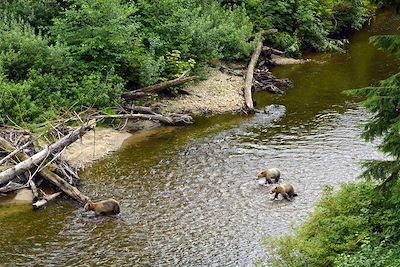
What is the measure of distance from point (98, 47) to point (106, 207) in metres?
Answer: 9.81

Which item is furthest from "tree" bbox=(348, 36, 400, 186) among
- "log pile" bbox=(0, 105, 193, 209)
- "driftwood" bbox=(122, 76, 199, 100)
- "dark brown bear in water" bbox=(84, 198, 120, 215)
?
"driftwood" bbox=(122, 76, 199, 100)

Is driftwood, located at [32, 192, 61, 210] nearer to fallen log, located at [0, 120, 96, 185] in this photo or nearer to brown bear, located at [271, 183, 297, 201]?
fallen log, located at [0, 120, 96, 185]

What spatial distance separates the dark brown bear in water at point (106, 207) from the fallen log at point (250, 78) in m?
10.4

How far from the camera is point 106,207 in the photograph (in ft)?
52.7

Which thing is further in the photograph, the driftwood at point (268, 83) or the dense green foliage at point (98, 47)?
the driftwood at point (268, 83)

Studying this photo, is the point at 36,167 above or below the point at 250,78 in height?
below

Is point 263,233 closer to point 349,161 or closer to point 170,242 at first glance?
point 170,242

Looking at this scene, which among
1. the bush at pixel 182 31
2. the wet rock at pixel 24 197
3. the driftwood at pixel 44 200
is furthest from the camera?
the bush at pixel 182 31

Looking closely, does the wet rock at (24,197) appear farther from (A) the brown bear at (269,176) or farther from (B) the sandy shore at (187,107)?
(A) the brown bear at (269,176)

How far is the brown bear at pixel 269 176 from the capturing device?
57.7 ft

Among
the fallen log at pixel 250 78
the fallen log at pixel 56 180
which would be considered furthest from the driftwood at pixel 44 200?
the fallen log at pixel 250 78

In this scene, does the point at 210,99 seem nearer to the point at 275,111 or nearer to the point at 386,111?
the point at 275,111

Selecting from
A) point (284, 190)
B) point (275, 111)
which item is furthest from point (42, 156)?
point (275, 111)

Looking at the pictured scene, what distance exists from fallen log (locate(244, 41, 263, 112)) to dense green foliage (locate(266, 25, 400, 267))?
44.1 ft
